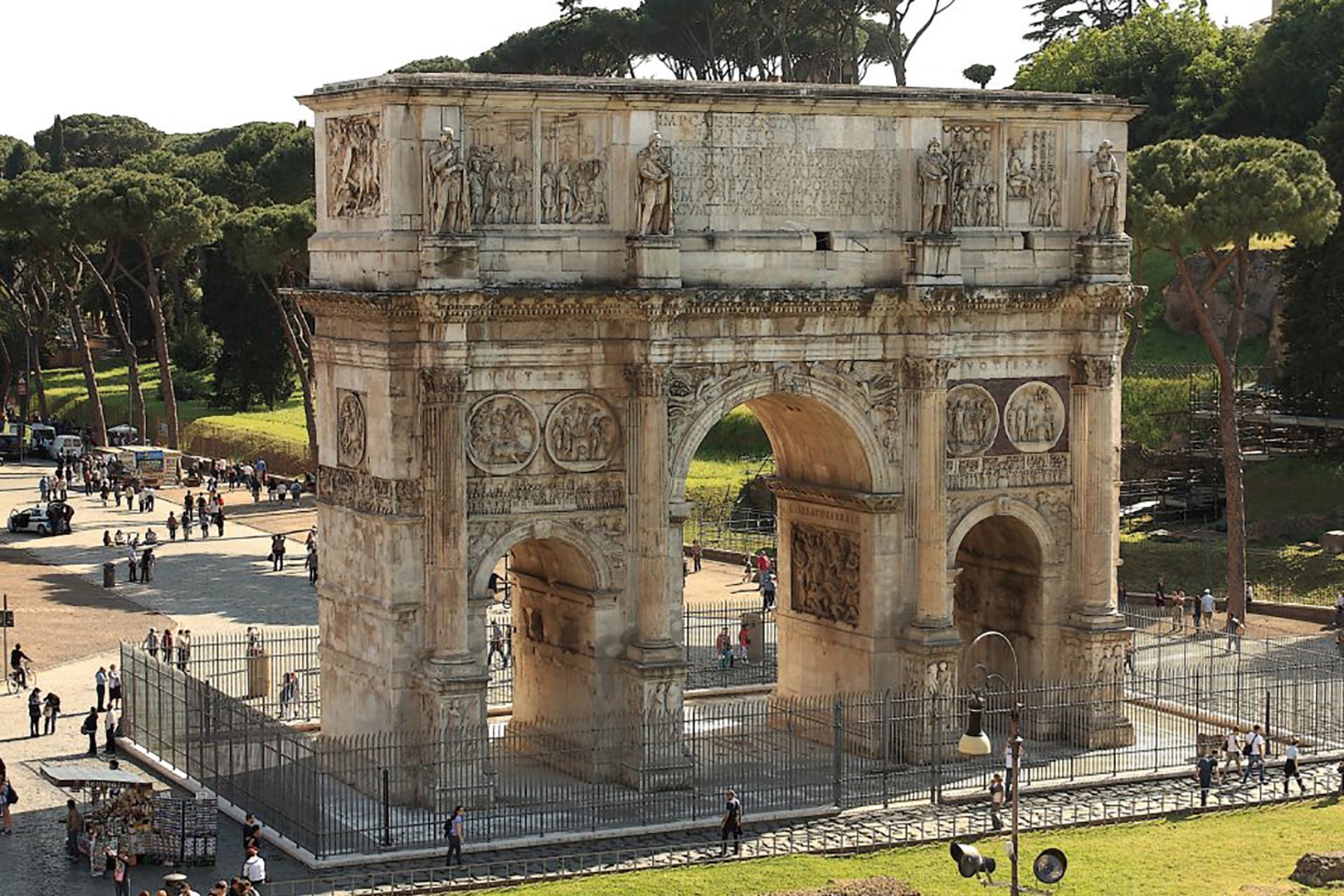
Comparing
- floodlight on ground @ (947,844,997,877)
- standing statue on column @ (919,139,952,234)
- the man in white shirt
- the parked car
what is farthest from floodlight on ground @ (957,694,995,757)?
the parked car

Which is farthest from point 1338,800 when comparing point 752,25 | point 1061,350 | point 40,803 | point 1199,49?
point 752,25

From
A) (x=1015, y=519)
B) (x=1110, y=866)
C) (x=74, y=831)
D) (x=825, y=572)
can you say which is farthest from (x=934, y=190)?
(x=74, y=831)

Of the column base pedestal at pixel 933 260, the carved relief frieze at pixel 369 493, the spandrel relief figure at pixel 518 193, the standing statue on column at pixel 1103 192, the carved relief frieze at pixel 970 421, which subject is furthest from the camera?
the standing statue on column at pixel 1103 192

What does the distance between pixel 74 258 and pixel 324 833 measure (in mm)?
58684

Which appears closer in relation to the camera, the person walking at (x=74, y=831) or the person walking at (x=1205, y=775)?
the person walking at (x=74, y=831)

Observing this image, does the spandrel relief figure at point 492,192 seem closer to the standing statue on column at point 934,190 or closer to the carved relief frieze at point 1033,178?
the standing statue on column at point 934,190

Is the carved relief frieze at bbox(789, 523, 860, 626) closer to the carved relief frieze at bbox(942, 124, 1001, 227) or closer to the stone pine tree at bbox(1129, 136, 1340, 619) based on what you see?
the carved relief frieze at bbox(942, 124, 1001, 227)

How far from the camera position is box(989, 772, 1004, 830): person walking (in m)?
34.8

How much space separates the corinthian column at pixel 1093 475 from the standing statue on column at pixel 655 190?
27.3ft

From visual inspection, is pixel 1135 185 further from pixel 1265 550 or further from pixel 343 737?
pixel 343 737

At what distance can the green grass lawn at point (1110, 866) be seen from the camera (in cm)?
3127

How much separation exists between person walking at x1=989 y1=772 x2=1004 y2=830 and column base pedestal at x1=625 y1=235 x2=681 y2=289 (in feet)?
29.9

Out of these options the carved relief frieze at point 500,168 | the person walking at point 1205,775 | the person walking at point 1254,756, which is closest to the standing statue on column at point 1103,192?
the person walking at point 1254,756

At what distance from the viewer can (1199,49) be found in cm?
8406
